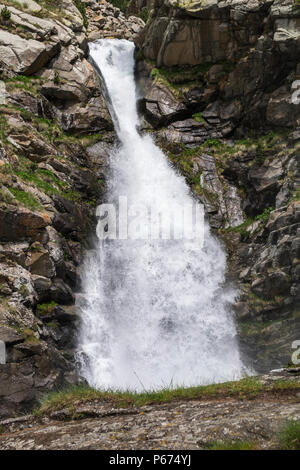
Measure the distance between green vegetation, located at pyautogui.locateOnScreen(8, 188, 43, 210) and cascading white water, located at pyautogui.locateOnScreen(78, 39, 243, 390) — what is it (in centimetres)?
350

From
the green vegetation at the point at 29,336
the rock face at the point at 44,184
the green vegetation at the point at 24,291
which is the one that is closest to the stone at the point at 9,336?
the rock face at the point at 44,184

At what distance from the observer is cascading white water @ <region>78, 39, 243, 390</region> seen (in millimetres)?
15031

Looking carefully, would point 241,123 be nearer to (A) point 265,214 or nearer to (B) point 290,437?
(A) point 265,214

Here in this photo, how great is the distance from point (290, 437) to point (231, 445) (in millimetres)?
755

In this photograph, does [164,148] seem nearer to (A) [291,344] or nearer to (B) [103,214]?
(B) [103,214]

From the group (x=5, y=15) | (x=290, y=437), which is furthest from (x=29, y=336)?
(x=5, y=15)

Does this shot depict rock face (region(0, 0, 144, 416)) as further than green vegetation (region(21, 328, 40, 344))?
Yes

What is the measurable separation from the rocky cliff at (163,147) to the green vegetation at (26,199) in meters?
0.07

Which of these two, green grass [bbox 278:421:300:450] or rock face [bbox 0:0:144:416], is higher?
rock face [bbox 0:0:144:416]

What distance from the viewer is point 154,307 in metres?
17.8

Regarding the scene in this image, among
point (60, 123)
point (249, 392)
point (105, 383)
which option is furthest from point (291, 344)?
point (60, 123)

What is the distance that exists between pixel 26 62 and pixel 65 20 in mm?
7304

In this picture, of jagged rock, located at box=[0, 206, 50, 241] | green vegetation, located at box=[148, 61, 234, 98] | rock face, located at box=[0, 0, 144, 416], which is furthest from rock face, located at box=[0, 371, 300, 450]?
green vegetation, located at box=[148, 61, 234, 98]

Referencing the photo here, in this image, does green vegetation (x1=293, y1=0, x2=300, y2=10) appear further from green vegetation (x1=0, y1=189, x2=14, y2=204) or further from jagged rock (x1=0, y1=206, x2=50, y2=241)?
green vegetation (x1=0, y1=189, x2=14, y2=204)
